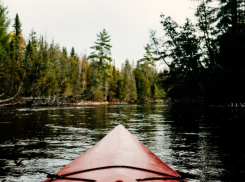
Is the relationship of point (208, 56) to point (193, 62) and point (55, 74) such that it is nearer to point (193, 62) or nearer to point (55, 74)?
point (193, 62)

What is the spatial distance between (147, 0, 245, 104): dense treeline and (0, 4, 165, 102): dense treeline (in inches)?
147

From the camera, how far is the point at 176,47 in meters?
26.9

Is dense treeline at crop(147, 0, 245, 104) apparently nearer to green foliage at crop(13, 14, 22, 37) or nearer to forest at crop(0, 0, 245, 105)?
forest at crop(0, 0, 245, 105)

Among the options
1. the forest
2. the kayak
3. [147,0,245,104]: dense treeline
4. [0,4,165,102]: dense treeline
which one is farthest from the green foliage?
the kayak

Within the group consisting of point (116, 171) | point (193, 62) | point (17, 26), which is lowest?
point (116, 171)

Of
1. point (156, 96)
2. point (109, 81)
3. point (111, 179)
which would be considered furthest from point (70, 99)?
point (111, 179)

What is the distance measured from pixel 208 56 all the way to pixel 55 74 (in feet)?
121

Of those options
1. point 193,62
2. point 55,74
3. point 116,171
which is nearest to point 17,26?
point 55,74

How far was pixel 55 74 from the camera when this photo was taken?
168 feet

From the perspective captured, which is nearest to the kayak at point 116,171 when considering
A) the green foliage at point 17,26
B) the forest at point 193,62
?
the forest at point 193,62

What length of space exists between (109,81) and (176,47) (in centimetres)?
3774

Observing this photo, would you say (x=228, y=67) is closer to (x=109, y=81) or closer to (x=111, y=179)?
(x=111, y=179)

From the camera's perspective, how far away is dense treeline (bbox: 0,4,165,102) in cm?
3669

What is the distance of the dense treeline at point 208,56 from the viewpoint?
21094mm
